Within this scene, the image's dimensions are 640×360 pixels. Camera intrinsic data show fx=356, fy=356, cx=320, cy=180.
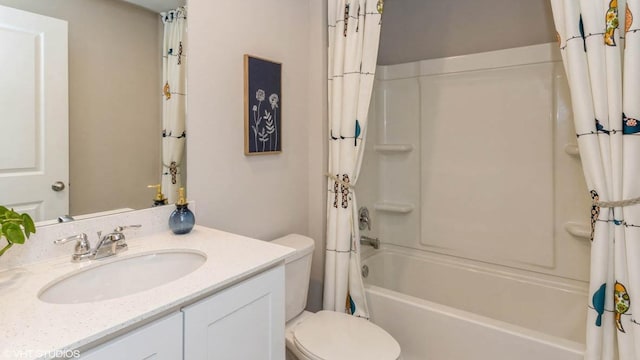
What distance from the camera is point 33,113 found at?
108 centimetres

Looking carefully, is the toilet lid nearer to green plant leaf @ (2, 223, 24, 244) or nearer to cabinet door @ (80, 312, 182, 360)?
cabinet door @ (80, 312, 182, 360)

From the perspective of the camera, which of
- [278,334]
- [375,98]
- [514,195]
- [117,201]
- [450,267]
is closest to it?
[278,334]

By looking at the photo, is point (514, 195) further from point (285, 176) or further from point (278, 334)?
point (278, 334)

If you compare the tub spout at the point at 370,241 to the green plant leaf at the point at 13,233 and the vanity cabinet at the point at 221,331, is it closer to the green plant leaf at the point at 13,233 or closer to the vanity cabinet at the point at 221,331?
the vanity cabinet at the point at 221,331

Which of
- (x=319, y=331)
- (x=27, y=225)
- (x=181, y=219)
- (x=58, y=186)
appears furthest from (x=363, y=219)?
(x=27, y=225)

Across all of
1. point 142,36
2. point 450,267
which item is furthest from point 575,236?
point 142,36

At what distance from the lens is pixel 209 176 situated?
63.1 inches

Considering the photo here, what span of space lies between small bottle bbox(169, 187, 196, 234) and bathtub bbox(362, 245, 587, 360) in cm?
106

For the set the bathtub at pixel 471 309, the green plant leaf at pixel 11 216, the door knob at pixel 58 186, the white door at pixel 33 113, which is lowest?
the bathtub at pixel 471 309

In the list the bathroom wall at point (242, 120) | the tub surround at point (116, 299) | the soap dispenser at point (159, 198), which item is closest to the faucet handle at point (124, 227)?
the tub surround at point (116, 299)

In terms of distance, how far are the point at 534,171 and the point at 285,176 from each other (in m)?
1.49

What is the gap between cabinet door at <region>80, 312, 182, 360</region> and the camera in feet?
2.36

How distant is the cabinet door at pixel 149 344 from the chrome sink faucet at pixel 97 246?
0.45m

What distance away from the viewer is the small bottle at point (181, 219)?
137cm
